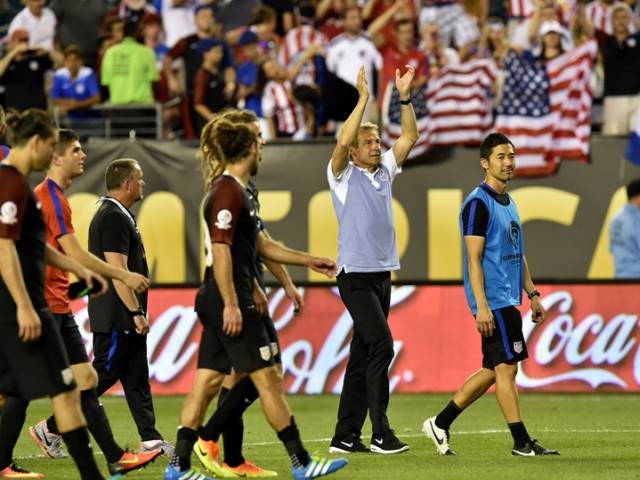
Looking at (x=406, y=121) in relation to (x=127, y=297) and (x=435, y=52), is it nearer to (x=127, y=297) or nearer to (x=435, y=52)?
(x=127, y=297)

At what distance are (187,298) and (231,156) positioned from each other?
7737 mm

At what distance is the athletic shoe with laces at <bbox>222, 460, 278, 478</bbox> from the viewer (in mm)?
8875

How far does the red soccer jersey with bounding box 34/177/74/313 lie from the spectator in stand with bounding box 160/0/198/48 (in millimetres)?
11055

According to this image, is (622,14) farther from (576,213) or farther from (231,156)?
(231,156)

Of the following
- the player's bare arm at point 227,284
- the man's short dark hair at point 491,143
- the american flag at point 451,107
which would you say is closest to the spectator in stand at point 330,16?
the american flag at point 451,107

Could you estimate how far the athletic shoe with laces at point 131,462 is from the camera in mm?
8484

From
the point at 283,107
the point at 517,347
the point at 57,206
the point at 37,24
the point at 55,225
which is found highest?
the point at 37,24

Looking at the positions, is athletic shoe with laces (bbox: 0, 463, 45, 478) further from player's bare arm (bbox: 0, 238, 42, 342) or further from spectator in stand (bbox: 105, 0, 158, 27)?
spectator in stand (bbox: 105, 0, 158, 27)

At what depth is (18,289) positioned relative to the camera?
7.26m

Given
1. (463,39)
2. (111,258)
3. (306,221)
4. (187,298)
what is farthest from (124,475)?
(463,39)

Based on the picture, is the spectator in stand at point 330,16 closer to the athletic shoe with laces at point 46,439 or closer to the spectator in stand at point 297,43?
the spectator in stand at point 297,43

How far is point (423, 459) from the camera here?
978 cm

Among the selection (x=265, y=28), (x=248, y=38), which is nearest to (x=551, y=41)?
(x=265, y=28)

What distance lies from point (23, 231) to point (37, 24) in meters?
12.6
